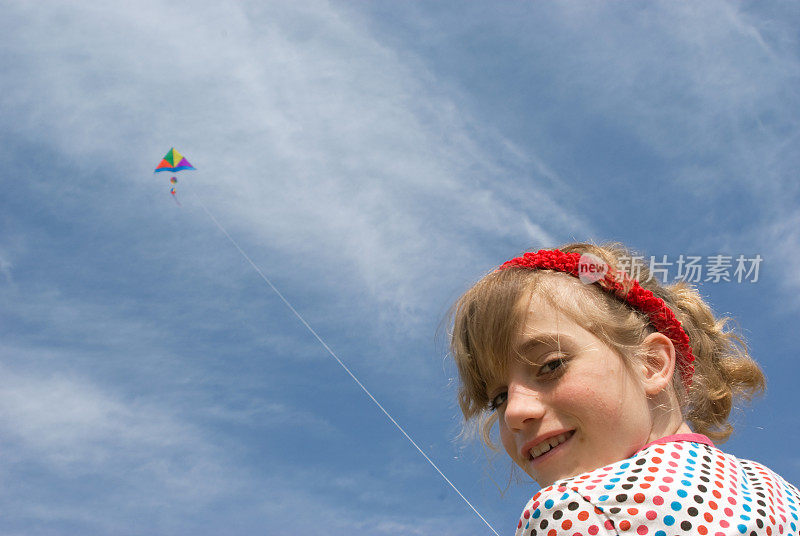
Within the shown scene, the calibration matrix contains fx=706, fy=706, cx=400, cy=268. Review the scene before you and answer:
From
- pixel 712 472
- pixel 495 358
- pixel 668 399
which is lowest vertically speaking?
pixel 712 472

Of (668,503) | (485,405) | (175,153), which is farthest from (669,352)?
(175,153)

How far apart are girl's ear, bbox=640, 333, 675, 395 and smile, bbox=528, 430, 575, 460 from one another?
0.78 feet

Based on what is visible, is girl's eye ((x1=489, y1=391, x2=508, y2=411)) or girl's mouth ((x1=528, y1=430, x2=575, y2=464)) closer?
girl's mouth ((x1=528, y1=430, x2=575, y2=464))

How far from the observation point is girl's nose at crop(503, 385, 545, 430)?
161 centimetres

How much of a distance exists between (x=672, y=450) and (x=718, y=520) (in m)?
0.18

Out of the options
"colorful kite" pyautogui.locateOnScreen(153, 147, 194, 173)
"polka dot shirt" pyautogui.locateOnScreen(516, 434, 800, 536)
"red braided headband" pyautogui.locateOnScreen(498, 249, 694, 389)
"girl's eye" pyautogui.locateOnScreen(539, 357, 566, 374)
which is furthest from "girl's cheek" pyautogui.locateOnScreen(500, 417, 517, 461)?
"colorful kite" pyautogui.locateOnScreen(153, 147, 194, 173)

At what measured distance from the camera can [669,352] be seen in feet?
5.95

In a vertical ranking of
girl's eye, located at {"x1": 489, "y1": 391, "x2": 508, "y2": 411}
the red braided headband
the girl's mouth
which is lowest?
the girl's mouth

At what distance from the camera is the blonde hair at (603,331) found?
1764 millimetres

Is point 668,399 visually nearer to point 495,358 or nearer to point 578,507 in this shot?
point 495,358

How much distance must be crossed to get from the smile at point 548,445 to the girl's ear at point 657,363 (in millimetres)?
239

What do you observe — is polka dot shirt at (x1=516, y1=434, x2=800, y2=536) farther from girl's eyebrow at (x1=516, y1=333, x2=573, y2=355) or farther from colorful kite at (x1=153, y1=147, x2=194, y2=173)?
colorful kite at (x1=153, y1=147, x2=194, y2=173)

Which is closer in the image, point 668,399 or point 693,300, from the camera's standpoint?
point 668,399

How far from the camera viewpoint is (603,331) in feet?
5.63
